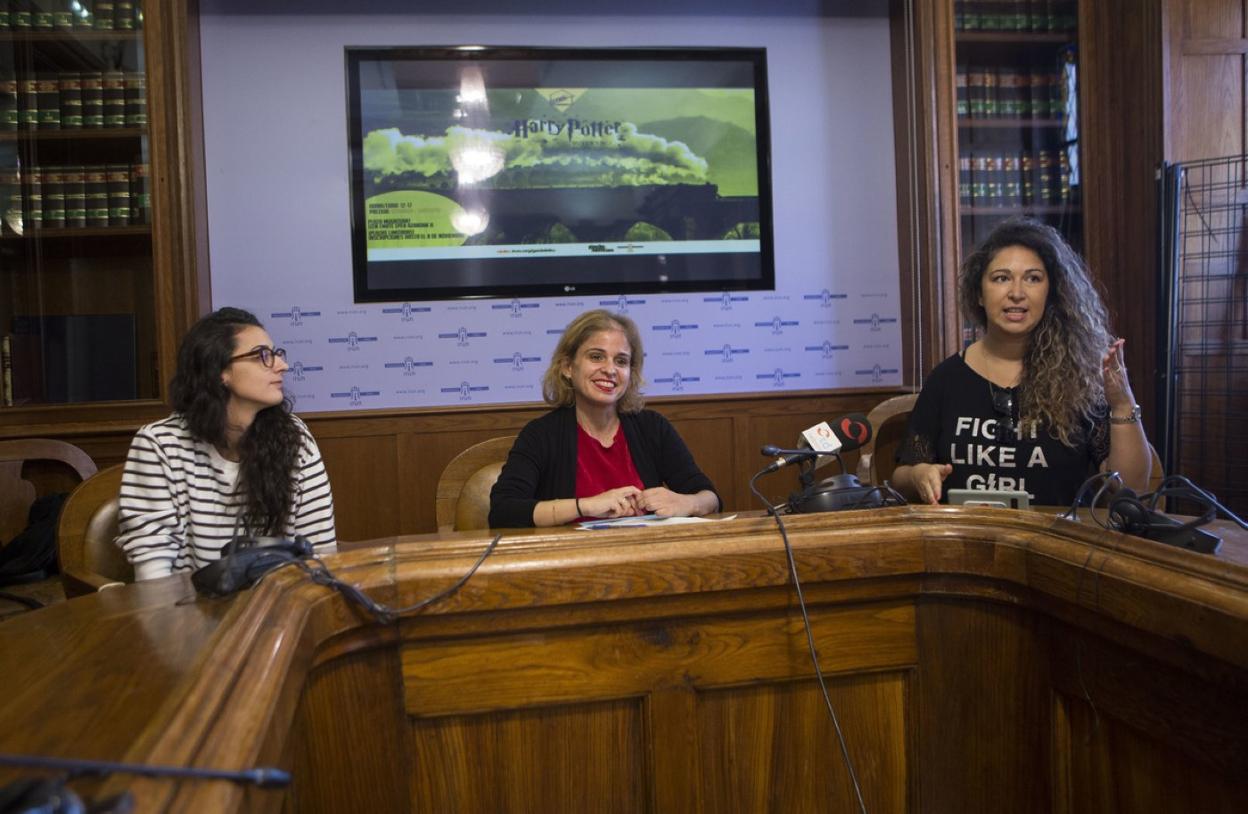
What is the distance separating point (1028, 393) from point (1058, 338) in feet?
0.45

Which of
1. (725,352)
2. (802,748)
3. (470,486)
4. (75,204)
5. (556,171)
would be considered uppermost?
(556,171)

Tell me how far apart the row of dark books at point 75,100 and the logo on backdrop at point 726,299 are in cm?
209

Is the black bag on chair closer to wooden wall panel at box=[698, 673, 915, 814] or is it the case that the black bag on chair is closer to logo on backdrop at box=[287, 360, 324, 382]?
logo on backdrop at box=[287, 360, 324, 382]

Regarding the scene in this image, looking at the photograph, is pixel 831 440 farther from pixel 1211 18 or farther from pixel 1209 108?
pixel 1211 18

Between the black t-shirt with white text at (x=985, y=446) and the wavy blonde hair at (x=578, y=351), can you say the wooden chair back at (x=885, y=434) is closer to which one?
the black t-shirt with white text at (x=985, y=446)

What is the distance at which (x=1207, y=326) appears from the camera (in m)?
3.31

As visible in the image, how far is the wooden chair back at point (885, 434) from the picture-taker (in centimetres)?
288

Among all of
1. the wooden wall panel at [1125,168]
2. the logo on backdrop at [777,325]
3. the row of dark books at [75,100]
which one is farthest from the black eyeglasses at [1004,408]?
the row of dark books at [75,100]

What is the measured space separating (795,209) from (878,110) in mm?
505

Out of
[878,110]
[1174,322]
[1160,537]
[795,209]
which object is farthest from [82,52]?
[1174,322]

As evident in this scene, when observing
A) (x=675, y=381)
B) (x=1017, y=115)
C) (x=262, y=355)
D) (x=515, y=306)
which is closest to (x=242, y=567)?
(x=262, y=355)

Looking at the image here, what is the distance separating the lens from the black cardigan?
2.14m

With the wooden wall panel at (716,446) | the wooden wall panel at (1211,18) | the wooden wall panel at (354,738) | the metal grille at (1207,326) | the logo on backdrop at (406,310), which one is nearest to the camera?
the wooden wall panel at (354,738)

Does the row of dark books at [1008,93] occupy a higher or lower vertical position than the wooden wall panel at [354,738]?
higher
